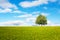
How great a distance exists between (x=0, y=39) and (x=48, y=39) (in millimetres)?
7308

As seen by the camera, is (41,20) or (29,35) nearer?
(29,35)

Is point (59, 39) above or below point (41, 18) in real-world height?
below

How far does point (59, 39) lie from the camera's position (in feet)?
78.0

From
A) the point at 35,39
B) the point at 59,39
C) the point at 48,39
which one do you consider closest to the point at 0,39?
the point at 35,39

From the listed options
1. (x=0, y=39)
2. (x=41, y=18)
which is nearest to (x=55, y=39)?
(x=0, y=39)

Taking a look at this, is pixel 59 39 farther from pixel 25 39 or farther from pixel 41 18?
pixel 41 18

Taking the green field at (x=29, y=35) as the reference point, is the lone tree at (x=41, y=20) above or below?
above

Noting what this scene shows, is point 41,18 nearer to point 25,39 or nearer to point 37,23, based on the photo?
point 37,23

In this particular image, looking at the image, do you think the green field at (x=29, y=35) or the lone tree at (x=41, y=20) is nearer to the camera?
the green field at (x=29, y=35)

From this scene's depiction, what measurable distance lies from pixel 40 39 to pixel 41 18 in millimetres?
77218

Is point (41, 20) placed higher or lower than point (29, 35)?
higher

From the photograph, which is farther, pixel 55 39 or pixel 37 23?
pixel 37 23

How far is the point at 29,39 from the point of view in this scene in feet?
77.3

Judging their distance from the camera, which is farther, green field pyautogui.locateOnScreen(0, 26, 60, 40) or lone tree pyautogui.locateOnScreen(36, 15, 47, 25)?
lone tree pyautogui.locateOnScreen(36, 15, 47, 25)
